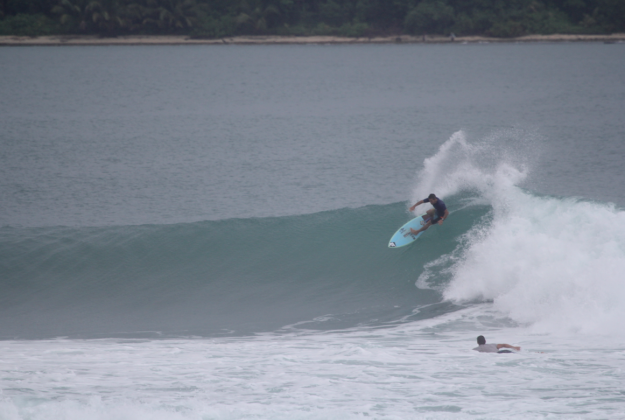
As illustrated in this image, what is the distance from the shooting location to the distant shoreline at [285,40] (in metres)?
86.9

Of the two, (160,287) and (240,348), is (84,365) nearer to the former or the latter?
(240,348)

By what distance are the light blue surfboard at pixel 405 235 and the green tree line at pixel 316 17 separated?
74709 mm

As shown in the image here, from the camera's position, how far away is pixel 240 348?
1001 centimetres

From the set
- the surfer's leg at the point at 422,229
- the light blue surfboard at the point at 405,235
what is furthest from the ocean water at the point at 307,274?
the surfer's leg at the point at 422,229

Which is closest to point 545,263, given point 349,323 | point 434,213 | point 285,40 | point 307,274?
point 434,213

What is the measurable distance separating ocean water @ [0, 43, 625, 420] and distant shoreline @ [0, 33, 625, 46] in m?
57.6

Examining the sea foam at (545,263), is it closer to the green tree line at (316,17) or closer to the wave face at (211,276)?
the wave face at (211,276)

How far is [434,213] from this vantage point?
14.8 meters

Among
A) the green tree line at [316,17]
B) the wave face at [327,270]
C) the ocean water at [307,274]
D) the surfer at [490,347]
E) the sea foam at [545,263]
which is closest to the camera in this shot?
the ocean water at [307,274]

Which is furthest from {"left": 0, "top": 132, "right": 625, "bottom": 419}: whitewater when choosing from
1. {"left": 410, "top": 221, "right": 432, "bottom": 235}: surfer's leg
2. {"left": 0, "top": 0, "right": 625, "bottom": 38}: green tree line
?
{"left": 0, "top": 0, "right": 625, "bottom": 38}: green tree line

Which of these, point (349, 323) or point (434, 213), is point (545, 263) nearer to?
point (434, 213)

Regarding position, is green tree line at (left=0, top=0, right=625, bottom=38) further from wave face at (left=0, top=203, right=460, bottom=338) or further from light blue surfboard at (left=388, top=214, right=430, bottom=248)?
light blue surfboard at (left=388, top=214, right=430, bottom=248)

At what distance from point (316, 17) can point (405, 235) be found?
260ft

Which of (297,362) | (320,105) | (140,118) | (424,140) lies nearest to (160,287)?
(297,362)
